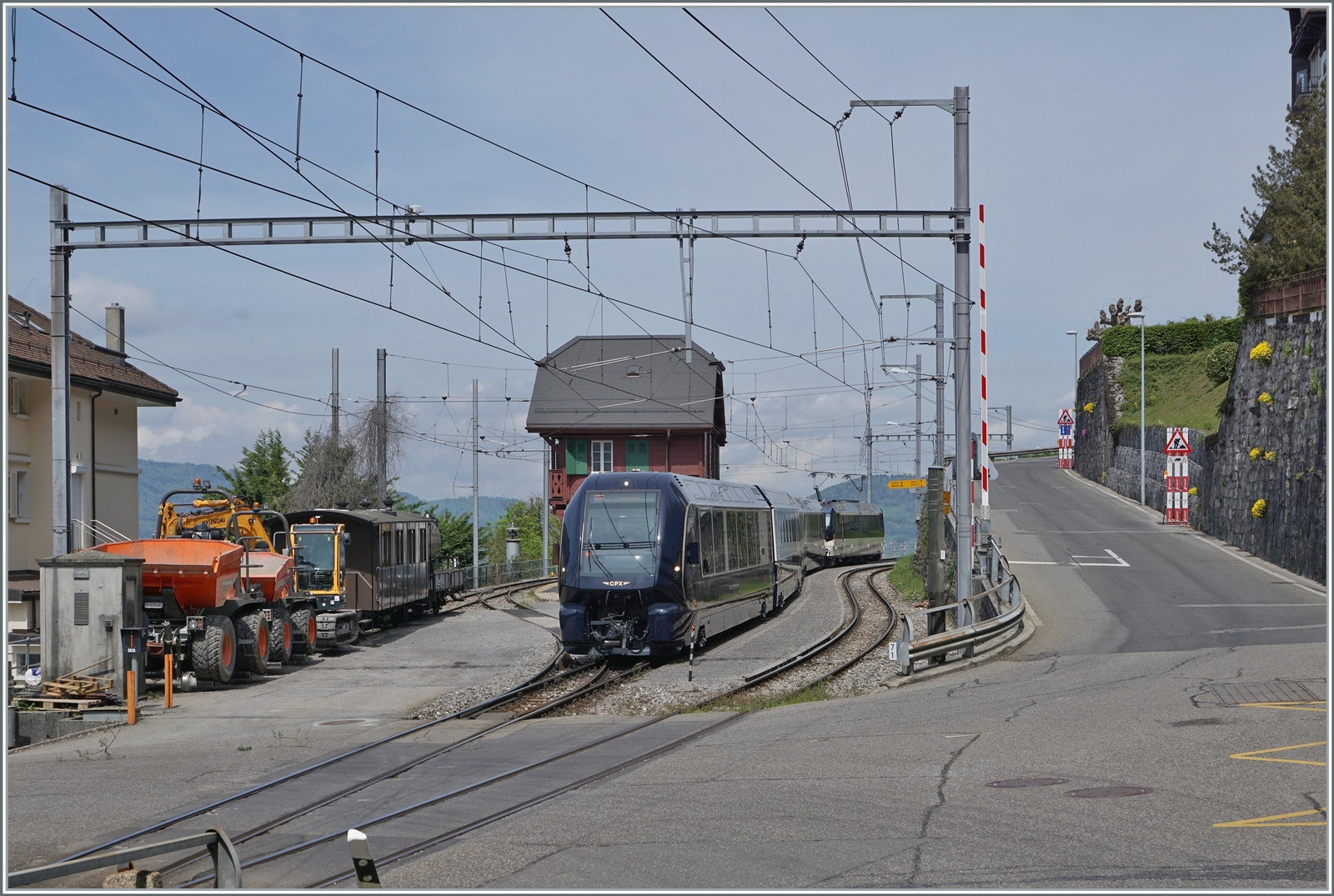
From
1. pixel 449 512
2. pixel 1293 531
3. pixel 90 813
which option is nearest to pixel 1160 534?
pixel 1293 531

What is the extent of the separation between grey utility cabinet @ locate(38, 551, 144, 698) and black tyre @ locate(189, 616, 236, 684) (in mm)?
2179

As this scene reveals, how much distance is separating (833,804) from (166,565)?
1525 cm

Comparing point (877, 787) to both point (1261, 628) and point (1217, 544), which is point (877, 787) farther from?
point (1217, 544)

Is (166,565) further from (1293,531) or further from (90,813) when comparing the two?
(1293,531)

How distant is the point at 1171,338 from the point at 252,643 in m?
58.2

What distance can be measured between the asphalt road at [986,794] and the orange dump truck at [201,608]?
26.9ft

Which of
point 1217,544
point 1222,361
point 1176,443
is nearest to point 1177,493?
point 1176,443

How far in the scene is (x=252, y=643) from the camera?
72.0 feet

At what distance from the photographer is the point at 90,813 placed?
1053cm

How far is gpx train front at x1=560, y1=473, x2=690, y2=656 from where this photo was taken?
22078 millimetres

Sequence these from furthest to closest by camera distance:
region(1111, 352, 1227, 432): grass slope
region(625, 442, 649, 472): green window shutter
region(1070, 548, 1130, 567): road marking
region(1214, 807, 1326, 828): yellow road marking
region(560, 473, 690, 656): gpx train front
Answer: region(625, 442, 649, 472): green window shutter → region(1111, 352, 1227, 432): grass slope → region(1070, 548, 1130, 567): road marking → region(560, 473, 690, 656): gpx train front → region(1214, 807, 1326, 828): yellow road marking

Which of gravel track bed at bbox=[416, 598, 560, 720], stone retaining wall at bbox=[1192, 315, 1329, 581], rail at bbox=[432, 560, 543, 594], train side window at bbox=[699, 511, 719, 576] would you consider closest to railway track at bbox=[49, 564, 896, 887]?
gravel track bed at bbox=[416, 598, 560, 720]

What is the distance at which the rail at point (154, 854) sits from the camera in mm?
5770

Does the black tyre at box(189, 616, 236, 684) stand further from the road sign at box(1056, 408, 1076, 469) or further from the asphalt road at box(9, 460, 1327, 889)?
the road sign at box(1056, 408, 1076, 469)
